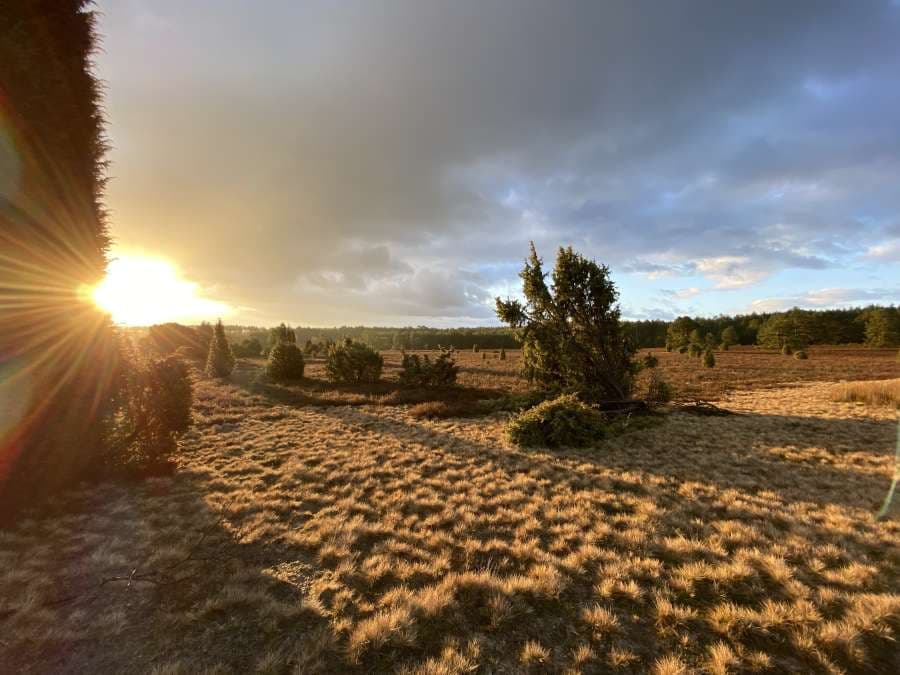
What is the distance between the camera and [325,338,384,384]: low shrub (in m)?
33.2

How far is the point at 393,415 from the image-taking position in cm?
1984

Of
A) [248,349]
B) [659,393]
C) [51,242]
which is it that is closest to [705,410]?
[659,393]

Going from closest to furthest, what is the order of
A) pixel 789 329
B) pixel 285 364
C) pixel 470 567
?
1. pixel 470 567
2. pixel 285 364
3. pixel 789 329

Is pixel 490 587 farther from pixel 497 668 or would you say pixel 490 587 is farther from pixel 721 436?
pixel 721 436

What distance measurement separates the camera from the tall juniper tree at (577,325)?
17.9 metres

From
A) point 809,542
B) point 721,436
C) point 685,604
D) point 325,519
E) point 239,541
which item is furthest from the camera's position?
point 721,436

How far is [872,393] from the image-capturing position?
Answer: 64.4 feet

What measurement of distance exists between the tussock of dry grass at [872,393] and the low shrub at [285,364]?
40.4 meters

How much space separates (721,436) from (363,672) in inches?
576

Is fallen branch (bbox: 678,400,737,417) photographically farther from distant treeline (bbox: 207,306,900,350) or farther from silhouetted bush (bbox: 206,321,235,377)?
silhouetted bush (bbox: 206,321,235,377)

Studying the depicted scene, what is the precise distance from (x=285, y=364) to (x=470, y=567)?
33.9 metres

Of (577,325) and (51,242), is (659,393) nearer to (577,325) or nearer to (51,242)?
(577,325)

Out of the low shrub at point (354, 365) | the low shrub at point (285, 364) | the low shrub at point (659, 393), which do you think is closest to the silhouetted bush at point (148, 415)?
the low shrub at point (659, 393)

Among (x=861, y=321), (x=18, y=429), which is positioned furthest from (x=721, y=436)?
(x=861, y=321)
